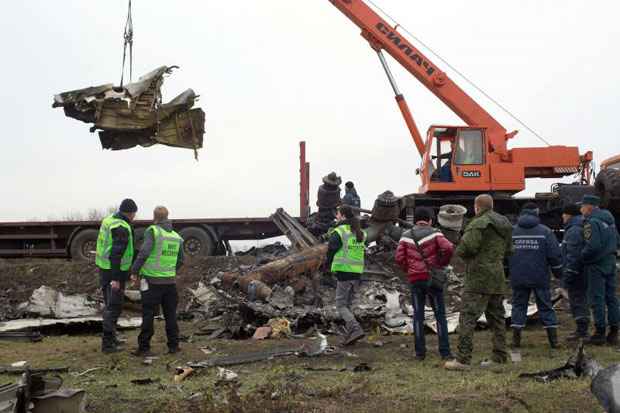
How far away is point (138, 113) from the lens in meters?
11.0

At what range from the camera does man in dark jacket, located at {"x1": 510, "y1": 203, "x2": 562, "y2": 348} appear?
286 inches

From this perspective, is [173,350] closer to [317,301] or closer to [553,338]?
[317,301]

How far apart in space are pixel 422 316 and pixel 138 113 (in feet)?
22.4

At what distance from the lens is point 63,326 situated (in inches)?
387

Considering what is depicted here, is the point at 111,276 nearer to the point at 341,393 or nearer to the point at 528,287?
the point at 341,393

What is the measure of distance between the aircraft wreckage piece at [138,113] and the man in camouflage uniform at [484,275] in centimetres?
661

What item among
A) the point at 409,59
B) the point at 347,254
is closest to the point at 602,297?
the point at 347,254

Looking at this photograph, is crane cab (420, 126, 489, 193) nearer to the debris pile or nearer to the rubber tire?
the rubber tire

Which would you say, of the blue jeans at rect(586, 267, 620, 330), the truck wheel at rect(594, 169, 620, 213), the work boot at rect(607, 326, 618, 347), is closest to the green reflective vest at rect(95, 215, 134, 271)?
the blue jeans at rect(586, 267, 620, 330)

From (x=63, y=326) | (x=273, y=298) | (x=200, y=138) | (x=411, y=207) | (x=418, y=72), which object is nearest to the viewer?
(x=63, y=326)

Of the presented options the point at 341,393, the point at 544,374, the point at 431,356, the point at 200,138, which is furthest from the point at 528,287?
the point at 200,138

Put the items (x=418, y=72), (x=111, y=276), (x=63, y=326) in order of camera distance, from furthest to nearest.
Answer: (x=418, y=72)
(x=63, y=326)
(x=111, y=276)

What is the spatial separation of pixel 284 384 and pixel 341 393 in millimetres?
629

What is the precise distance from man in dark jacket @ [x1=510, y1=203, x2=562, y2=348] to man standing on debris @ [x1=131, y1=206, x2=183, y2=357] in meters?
4.21
